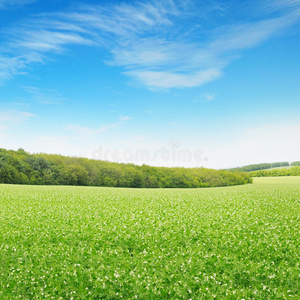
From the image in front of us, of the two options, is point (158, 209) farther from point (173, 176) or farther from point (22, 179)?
point (173, 176)

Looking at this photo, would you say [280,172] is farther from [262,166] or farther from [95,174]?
[95,174]

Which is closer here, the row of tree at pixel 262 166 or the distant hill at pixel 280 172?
the distant hill at pixel 280 172

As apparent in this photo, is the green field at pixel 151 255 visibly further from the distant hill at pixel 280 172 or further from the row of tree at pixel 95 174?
the distant hill at pixel 280 172

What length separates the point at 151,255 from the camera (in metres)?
12.7

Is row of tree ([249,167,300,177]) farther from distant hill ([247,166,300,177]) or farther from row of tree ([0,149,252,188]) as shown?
row of tree ([0,149,252,188])

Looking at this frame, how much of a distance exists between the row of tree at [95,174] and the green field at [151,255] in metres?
66.6

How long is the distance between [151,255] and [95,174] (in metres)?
81.6

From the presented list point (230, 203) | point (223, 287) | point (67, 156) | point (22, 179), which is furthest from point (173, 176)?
point (223, 287)

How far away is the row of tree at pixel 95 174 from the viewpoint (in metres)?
79.9

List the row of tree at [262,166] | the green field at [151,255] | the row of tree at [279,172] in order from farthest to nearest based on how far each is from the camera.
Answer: the row of tree at [262,166] → the row of tree at [279,172] → the green field at [151,255]

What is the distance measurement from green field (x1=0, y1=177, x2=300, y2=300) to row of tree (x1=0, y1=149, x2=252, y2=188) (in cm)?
6663

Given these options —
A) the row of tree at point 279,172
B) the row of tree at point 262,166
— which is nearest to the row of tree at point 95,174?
the row of tree at point 279,172

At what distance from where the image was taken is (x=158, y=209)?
853 inches

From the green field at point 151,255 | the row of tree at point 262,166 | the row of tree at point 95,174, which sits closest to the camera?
the green field at point 151,255
